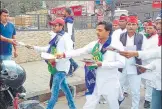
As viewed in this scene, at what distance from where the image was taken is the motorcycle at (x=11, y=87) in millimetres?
3707

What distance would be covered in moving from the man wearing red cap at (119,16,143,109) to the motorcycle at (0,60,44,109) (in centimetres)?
167

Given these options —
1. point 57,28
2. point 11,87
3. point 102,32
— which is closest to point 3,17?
point 57,28

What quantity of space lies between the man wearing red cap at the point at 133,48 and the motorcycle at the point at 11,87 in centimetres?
167

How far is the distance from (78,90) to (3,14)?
2.34 metres

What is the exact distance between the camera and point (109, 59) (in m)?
4.02

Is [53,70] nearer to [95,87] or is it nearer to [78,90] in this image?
[95,87]

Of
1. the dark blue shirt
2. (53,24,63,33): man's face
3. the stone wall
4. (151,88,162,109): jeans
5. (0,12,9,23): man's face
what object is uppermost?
(0,12,9,23): man's face

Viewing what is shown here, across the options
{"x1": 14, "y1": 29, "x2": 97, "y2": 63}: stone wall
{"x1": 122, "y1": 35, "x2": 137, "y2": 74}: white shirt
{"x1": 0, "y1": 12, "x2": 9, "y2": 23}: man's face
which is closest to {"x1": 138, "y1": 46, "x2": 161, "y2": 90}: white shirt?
{"x1": 122, "y1": 35, "x2": 137, "y2": 74}: white shirt

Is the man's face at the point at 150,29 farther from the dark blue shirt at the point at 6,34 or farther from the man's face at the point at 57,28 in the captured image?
the dark blue shirt at the point at 6,34

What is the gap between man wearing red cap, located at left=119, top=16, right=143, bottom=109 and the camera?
4855mm

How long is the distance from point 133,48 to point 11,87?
1959 mm

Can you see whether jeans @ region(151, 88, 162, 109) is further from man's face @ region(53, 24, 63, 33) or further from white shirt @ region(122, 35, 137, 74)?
man's face @ region(53, 24, 63, 33)

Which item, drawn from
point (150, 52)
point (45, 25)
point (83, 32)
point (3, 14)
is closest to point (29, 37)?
point (45, 25)

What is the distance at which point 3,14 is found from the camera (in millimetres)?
5473
